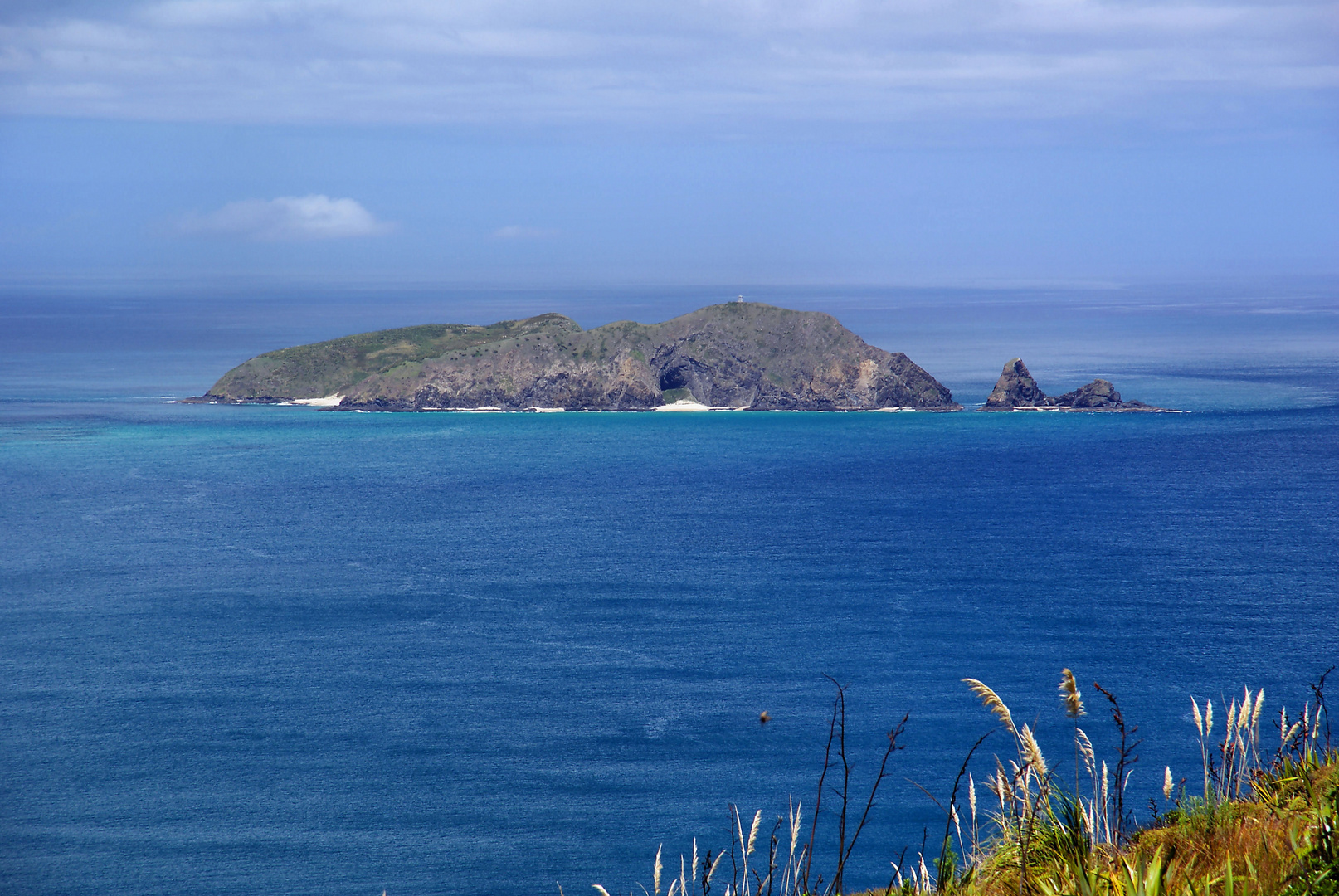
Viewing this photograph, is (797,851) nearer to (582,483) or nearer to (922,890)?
(922,890)

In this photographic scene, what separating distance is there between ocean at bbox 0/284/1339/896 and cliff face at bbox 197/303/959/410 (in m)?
38.3

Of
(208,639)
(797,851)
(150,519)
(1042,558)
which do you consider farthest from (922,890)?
(150,519)

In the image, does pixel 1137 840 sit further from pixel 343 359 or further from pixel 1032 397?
pixel 343 359

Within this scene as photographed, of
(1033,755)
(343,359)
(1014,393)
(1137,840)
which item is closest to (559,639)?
(1137,840)

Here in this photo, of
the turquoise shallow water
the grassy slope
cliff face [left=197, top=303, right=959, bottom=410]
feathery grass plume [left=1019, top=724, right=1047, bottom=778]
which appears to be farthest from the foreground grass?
the grassy slope

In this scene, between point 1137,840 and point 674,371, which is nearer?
point 1137,840

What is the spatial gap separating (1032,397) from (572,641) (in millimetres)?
104735

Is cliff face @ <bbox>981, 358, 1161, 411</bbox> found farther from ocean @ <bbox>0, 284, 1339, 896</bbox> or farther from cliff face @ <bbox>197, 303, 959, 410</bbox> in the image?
ocean @ <bbox>0, 284, 1339, 896</bbox>

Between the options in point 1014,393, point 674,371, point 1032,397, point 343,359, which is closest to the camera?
point 1014,393

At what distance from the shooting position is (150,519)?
82.8 meters

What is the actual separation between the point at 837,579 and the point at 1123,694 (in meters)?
20.8

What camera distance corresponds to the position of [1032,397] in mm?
143625

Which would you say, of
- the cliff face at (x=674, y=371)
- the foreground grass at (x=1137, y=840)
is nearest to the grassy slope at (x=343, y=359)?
the cliff face at (x=674, y=371)

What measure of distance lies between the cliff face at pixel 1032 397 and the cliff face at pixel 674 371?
7.30 metres
